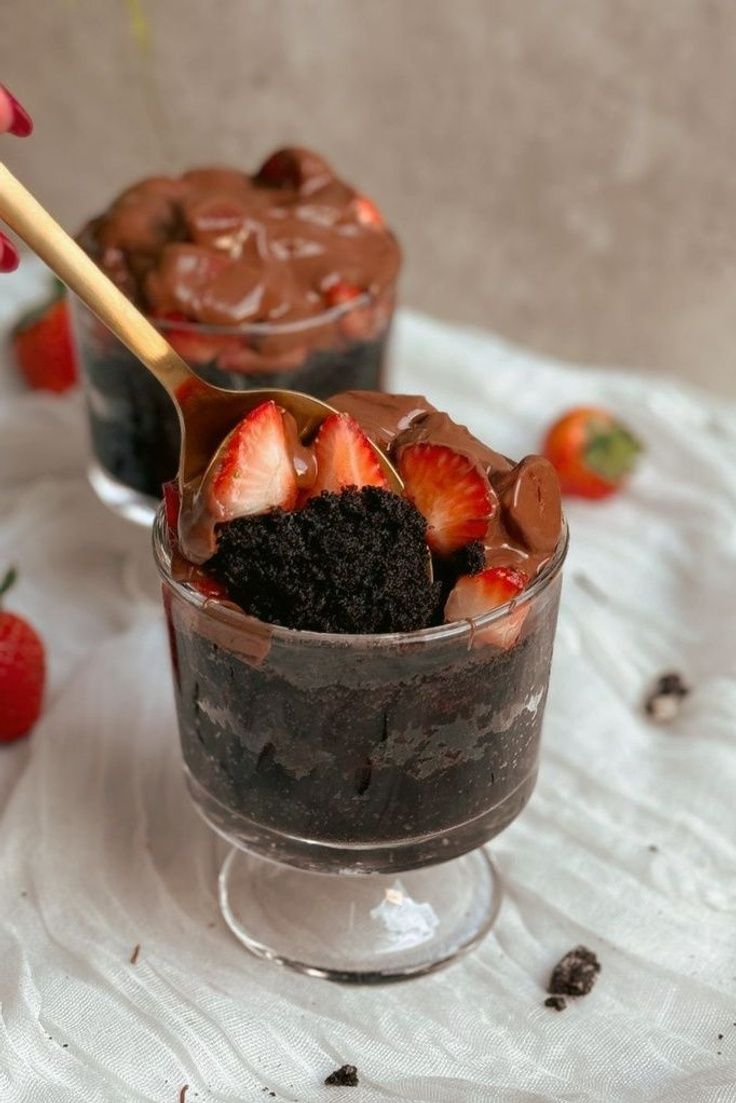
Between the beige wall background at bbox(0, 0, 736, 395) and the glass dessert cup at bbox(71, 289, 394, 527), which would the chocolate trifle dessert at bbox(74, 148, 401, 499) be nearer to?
the glass dessert cup at bbox(71, 289, 394, 527)

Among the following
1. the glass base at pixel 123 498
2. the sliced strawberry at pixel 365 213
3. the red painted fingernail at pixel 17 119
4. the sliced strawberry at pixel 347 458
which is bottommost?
the glass base at pixel 123 498

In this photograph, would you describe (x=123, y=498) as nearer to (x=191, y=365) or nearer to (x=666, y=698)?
(x=191, y=365)

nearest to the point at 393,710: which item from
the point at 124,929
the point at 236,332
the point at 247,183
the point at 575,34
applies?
the point at 124,929

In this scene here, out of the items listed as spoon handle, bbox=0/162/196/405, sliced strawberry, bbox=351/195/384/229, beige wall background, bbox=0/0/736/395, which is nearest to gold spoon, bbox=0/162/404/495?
spoon handle, bbox=0/162/196/405

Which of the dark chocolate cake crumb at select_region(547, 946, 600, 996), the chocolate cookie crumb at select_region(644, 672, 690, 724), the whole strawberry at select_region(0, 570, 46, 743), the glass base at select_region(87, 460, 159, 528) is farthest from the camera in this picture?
the glass base at select_region(87, 460, 159, 528)

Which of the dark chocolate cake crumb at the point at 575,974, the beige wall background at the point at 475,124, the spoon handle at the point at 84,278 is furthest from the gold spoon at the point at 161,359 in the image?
the beige wall background at the point at 475,124

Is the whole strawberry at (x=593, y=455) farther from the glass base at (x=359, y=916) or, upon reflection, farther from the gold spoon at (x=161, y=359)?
the gold spoon at (x=161, y=359)

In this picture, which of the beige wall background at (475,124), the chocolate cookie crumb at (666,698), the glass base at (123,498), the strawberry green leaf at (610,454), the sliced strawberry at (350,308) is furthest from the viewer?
the beige wall background at (475,124)
